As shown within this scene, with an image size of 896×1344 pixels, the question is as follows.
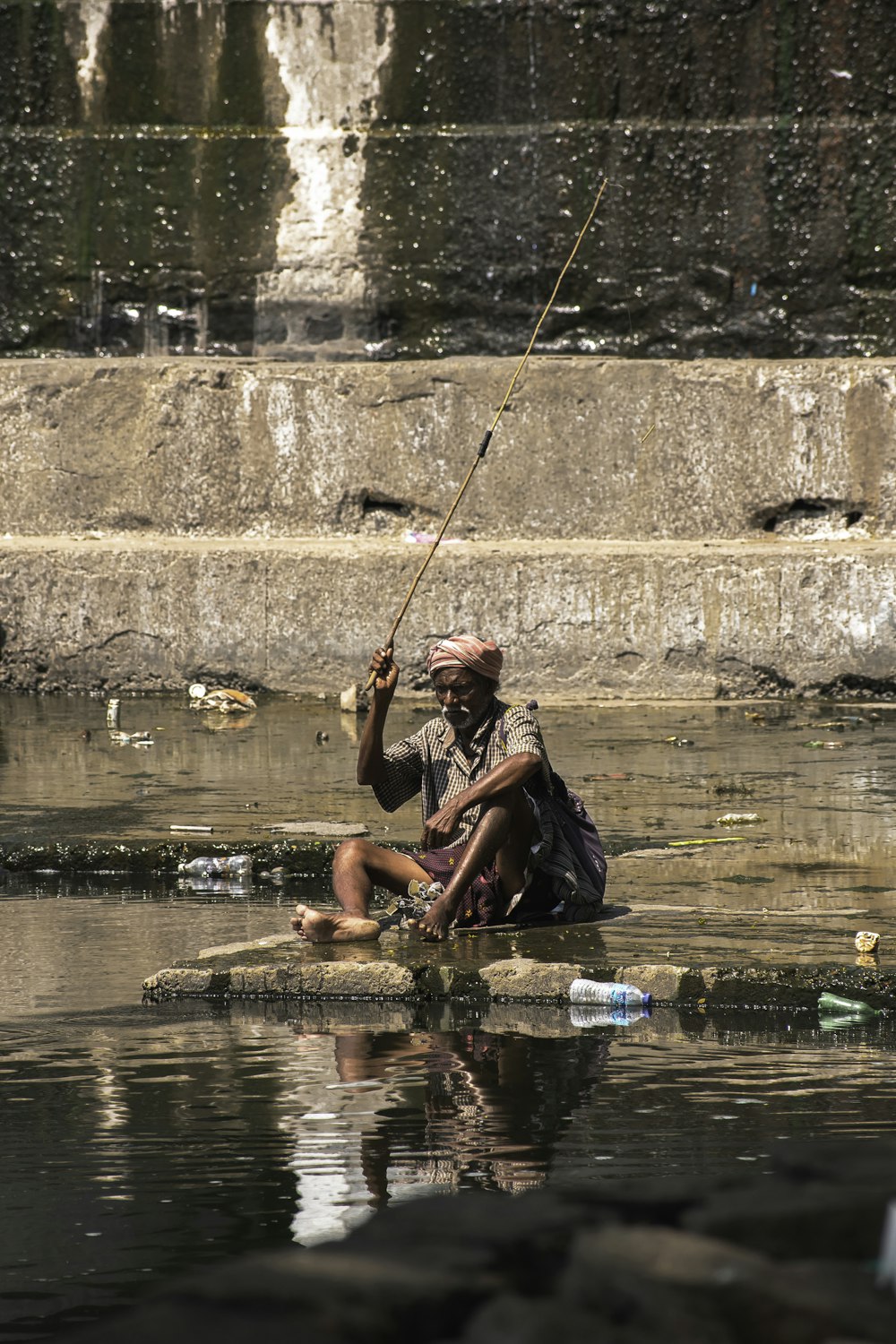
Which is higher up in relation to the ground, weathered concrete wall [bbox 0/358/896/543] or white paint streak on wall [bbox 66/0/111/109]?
white paint streak on wall [bbox 66/0/111/109]

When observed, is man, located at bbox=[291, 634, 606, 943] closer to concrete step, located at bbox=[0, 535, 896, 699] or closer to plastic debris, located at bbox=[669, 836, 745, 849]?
plastic debris, located at bbox=[669, 836, 745, 849]

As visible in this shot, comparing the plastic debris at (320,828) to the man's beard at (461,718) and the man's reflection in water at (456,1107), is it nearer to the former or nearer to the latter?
the man's beard at (461,718)

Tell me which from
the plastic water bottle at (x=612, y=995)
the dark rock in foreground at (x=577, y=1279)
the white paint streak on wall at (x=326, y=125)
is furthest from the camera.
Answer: the white paint streak on wall at (x=326, y=125)

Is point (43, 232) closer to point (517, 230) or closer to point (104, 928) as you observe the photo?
point (517, 230)

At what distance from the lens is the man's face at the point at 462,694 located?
17.0 feet

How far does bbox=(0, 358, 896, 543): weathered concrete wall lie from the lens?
31.6ft

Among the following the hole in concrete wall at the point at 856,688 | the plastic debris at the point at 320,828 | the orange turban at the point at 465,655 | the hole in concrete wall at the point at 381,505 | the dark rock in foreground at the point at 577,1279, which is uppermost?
the hole in concrete wall at the point at 381,505

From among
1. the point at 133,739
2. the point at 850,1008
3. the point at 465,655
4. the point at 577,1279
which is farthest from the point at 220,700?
the point at 577,1279

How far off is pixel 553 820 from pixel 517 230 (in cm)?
582

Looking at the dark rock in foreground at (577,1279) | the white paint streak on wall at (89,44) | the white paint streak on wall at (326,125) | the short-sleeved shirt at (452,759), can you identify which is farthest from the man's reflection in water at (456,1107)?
the white paint streak on wall at (89,44)

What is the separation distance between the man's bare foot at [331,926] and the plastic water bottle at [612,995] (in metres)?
0.68

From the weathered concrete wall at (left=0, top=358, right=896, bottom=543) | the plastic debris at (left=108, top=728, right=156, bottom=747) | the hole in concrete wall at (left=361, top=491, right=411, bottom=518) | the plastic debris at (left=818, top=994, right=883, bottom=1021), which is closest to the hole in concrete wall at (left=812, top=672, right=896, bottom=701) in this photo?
the weathered concrete wall at (left=0, top=358, right=896, bottom=543)

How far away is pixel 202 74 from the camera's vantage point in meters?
10.6

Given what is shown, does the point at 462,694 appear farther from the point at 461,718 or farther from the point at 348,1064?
the point at 348,1064
